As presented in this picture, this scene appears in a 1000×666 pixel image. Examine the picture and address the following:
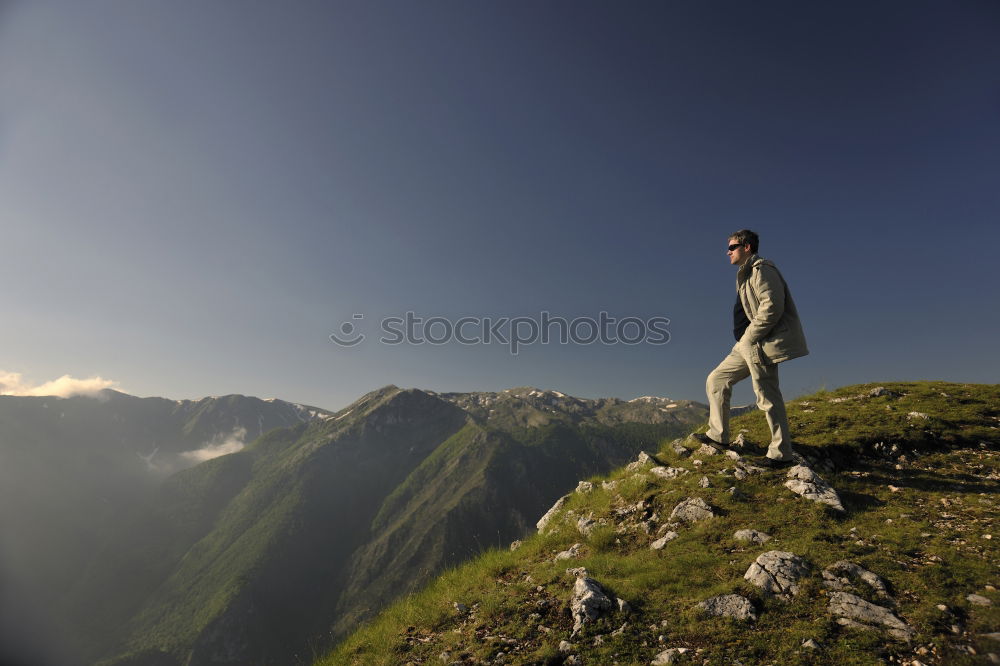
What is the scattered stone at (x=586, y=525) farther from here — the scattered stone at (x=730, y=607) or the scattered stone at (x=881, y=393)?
the scattered stone at (x=881, y=393)

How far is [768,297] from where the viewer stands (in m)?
8.64

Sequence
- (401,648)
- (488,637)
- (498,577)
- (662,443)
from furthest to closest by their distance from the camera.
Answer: (662,443), (498,577), (401,648), (488,637)

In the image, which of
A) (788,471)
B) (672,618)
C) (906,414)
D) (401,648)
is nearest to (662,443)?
(788,471)

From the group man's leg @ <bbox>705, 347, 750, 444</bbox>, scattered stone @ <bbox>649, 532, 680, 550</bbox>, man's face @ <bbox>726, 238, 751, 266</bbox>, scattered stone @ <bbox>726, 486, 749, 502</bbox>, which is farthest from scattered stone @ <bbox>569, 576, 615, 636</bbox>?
man's face @ <bbox>726, 238, 751, 266</bbox>

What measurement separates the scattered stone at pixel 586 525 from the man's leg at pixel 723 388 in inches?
157

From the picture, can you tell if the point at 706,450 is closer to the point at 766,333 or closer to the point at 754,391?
the point at 754,391

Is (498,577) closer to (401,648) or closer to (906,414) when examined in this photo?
(401,648)

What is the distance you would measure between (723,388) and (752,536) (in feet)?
13.4

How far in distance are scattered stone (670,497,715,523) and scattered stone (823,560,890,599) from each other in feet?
7.30

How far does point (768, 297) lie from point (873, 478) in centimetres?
426

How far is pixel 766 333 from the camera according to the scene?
28.8 feet

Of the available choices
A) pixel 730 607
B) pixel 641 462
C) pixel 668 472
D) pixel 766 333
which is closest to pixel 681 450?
pixel 641 462

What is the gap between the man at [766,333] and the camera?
8.66 meters

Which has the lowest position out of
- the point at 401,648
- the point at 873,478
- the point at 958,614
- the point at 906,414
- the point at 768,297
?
the point at 401,648
